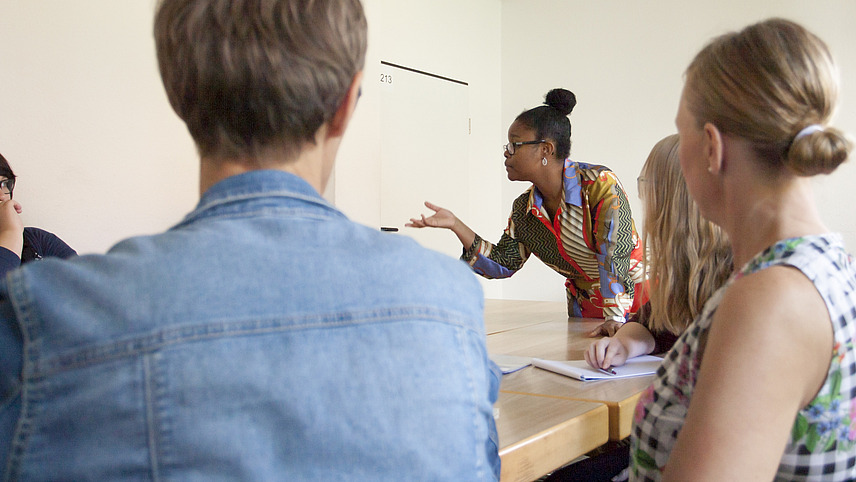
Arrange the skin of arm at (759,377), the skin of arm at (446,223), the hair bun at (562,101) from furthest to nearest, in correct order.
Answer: the hair bun at (562,101) → the skin of arm at (446,223) → the skin of arm at (759,377)

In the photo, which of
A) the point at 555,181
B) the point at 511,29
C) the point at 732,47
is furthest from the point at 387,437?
the point at 511,29

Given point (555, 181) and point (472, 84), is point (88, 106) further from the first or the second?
point (472, 84)

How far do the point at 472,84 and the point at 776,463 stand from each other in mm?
5237

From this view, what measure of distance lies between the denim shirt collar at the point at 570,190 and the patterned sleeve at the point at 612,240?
0.25ft

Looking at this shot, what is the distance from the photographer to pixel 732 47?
992 mm

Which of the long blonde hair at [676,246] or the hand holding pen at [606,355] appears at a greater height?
the long blonde hair at [676,246]

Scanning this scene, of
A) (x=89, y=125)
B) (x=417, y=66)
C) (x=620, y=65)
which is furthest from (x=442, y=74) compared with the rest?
(x=89, y=125)

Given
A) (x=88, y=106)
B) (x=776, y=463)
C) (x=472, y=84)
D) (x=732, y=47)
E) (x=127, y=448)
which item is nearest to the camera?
(x=127, y=448)

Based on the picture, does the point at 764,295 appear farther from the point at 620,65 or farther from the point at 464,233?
the point at 620,65

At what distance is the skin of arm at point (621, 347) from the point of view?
1.72 meters

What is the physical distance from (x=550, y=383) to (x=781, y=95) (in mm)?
870

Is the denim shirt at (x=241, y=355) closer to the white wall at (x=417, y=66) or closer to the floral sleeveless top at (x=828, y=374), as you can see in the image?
the floral sleeveless top at (x=828, y=374)

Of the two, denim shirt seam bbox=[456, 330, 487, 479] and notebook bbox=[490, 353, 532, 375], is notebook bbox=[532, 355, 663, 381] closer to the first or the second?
notebook bbox=[490, 353, 532, 375]

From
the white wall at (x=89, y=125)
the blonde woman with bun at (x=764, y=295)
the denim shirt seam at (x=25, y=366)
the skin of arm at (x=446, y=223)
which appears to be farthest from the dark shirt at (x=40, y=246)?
the blonde woman with bun at (x=764, y=295)
